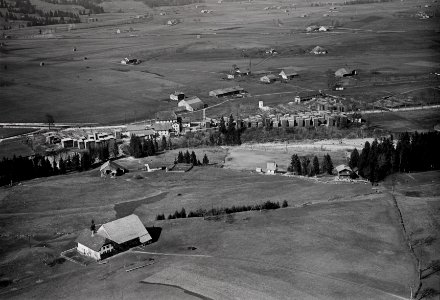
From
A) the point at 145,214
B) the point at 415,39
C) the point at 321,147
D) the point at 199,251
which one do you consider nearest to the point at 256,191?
the point at 145,214

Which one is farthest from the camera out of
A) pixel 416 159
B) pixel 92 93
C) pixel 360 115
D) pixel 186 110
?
pixel 92 93

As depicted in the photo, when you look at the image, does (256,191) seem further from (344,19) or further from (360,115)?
(344,19)

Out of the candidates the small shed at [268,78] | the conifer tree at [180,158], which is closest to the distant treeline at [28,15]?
the small shed at [268,78]

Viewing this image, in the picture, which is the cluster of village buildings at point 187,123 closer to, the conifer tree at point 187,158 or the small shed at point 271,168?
the conifer tree at point 187,158

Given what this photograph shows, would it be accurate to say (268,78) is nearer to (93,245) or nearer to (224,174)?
(224,174)

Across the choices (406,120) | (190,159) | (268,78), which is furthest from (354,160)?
(268,78)

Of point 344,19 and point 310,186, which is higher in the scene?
point 344,19
